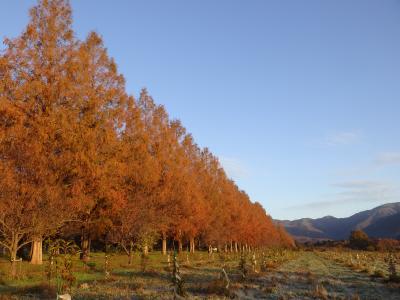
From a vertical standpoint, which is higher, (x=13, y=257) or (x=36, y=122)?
(x=36, y=122)

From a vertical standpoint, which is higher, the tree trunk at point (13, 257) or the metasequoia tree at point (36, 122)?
the metasequoia tree at point (36, 122)

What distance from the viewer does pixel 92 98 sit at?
23.4m

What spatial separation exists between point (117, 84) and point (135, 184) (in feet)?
25.1

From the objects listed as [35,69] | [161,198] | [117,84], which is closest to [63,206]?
[35,69]

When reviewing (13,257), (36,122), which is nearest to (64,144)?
(36,122)

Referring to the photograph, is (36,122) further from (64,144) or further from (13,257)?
(13,257)

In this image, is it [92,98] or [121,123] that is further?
[121,123]

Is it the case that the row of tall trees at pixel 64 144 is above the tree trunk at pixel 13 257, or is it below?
above

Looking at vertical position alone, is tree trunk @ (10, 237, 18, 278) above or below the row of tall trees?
below

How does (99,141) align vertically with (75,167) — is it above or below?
above

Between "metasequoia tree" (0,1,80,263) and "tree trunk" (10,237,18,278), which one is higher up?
"metasequoia tree" (0,1,80,263)

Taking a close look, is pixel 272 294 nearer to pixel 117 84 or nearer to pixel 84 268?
pixel 84 268

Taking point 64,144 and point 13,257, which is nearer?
point 13,257

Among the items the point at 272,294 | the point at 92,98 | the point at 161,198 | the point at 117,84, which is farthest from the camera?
the point at 161,198
